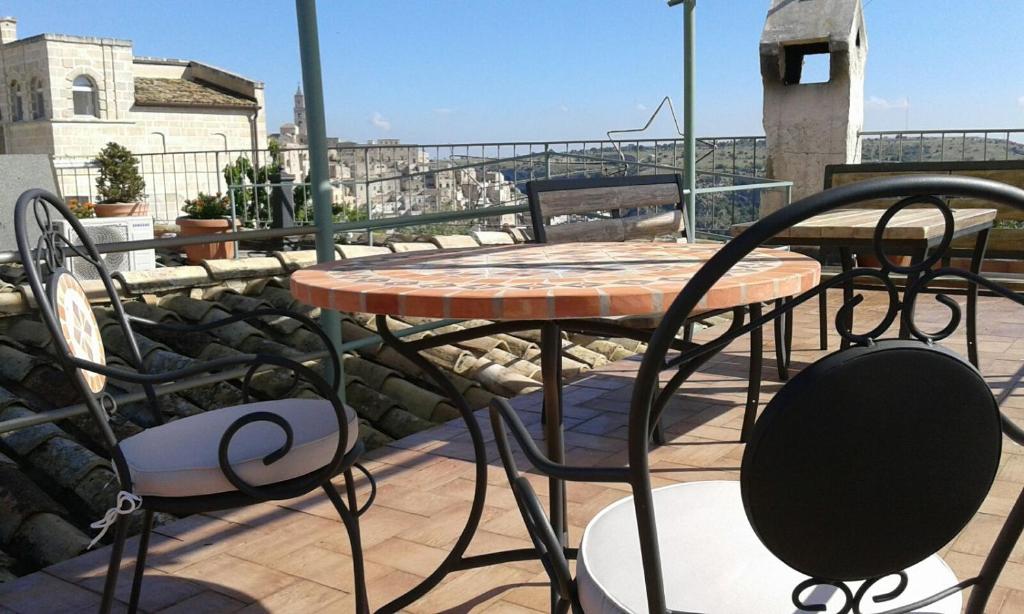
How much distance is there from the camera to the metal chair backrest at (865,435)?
0.73 meters

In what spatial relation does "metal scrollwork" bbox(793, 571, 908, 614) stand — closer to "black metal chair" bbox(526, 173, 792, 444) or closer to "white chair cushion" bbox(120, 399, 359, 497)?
"white chair cushion" bbox(120, 399, 359, 497)

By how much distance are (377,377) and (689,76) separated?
2107mm

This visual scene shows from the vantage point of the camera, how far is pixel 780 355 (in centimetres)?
314

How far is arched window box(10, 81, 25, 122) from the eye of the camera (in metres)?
29.0

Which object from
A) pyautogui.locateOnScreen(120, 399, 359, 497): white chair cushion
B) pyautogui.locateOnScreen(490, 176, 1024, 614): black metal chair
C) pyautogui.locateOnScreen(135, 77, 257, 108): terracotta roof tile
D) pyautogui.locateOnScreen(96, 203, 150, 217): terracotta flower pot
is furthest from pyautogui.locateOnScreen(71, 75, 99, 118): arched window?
pyautogui.locateOnScreen(490, 176, 1024, 614): black metal chair

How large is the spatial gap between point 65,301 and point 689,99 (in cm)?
325

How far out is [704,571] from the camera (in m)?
0.98

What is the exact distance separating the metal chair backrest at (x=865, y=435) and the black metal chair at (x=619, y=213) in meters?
1.64

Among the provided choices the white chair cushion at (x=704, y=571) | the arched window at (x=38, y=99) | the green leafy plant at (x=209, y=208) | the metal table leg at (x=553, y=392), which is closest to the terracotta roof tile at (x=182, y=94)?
the arched window at (x=38, y=99)

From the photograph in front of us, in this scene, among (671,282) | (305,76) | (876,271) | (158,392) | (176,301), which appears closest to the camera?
(876,271)

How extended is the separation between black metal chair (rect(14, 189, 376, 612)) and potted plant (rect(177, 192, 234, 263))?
21.5ft

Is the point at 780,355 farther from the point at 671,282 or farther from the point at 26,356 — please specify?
the point at 26,356

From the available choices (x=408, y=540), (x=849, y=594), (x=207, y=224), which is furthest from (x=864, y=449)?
(x=207, y=224)

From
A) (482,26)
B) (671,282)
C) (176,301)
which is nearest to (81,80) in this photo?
(482,26)
